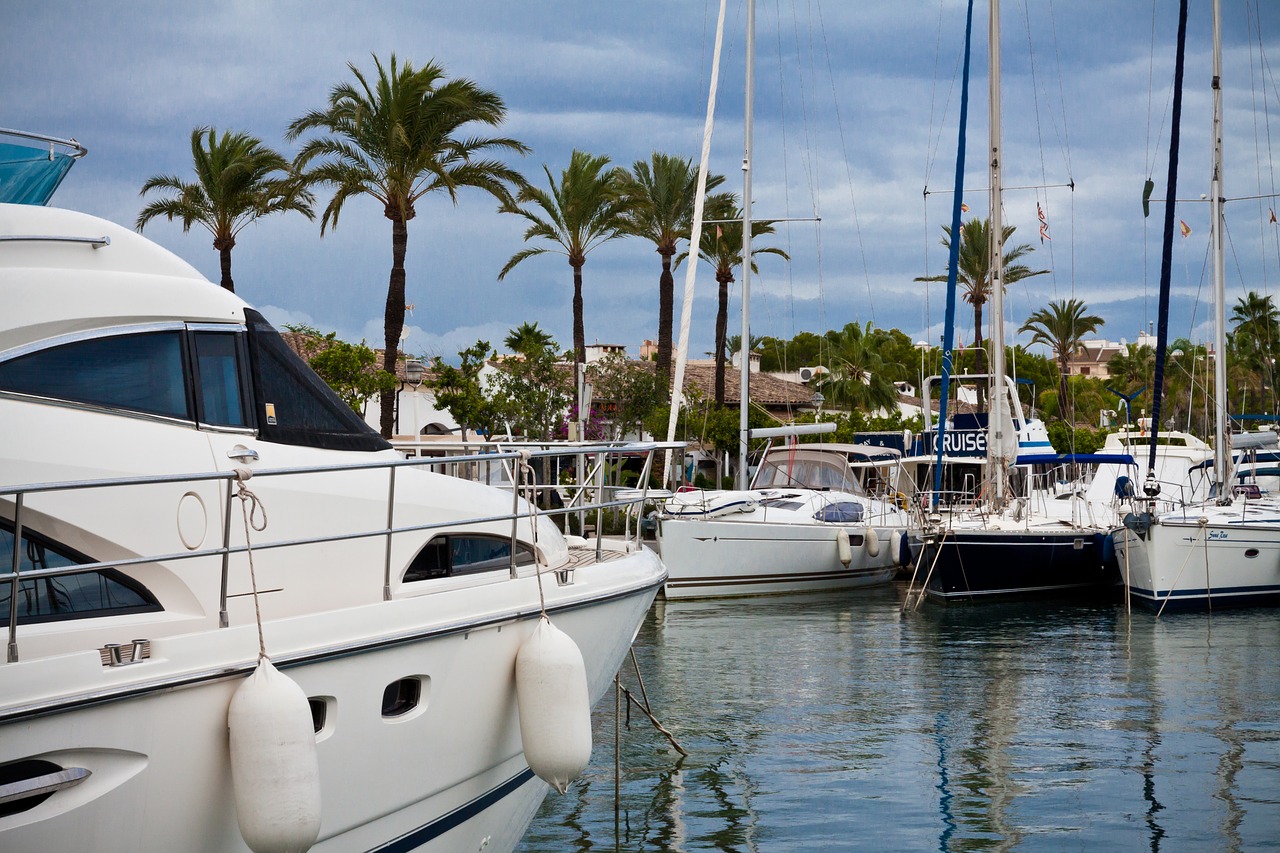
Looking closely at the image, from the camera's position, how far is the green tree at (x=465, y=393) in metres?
29.9

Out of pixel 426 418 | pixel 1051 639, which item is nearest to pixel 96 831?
pixel 1051 639

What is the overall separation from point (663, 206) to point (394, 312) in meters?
9.79

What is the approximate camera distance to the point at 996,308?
23.8 meters

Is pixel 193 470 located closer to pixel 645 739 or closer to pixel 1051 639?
pixel 645 739

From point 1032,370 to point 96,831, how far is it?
85.6 m

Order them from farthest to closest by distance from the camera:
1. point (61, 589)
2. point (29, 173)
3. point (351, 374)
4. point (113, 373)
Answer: point (351, 374) < point (29, 173) < point (113, 373) < point (61, 589)

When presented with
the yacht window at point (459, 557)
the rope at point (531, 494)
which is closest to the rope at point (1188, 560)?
the yacht window at point (459, 557)

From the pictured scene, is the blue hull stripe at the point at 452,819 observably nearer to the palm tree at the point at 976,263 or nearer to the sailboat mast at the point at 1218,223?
the sailboat mast at the point at 1218,223

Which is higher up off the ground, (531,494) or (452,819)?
(531,494)

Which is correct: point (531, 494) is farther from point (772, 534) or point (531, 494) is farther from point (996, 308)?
point (996, 308)

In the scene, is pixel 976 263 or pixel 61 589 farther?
pixel 976 263

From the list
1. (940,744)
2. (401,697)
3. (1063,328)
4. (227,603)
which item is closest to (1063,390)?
(1063,328)

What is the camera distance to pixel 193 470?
5359 millimetres

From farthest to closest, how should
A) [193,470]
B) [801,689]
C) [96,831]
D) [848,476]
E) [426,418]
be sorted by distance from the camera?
[426,418], [848,476], [801,689], [193,470], [96,831]
